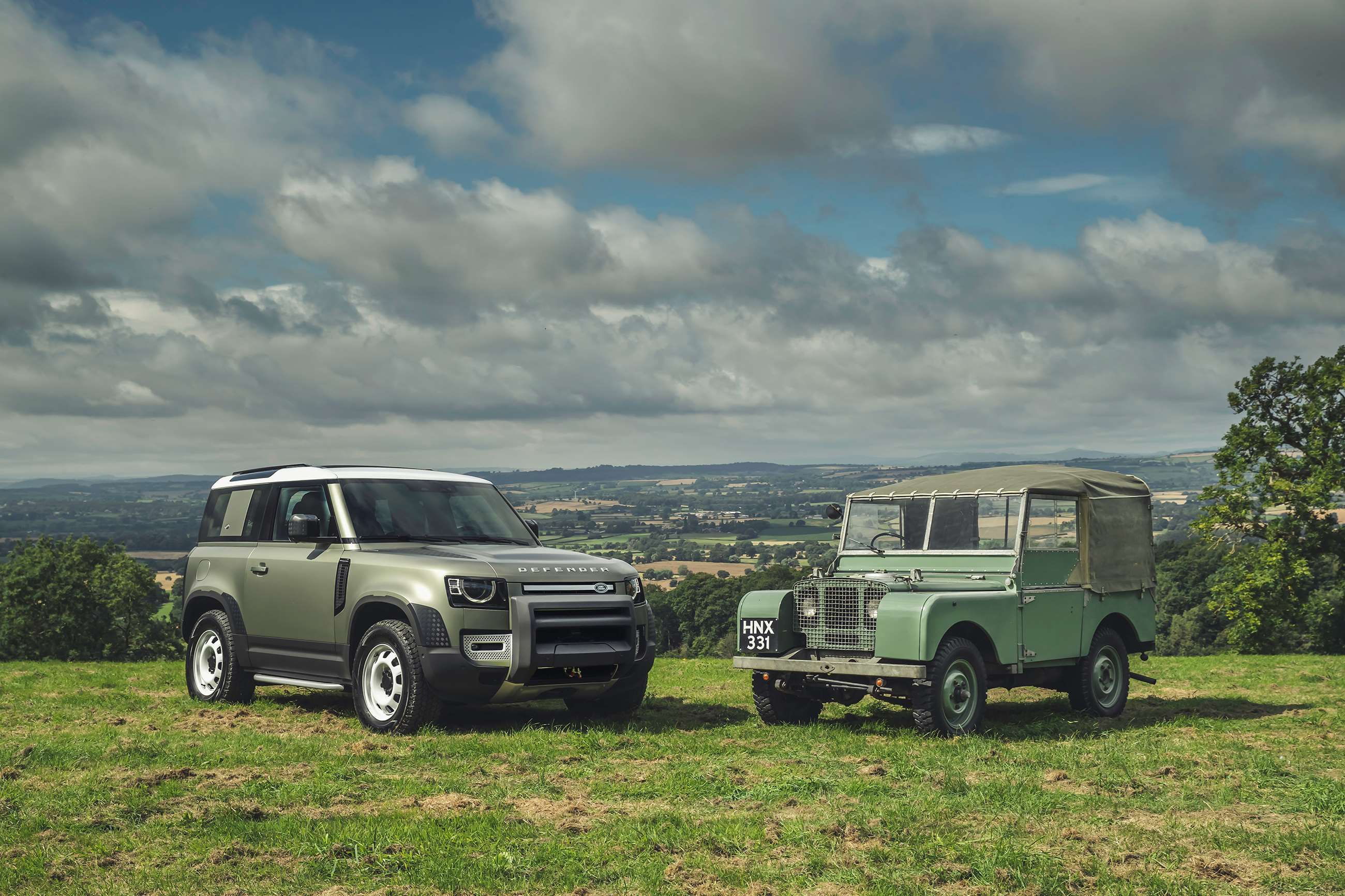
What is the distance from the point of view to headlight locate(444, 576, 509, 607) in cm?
1043

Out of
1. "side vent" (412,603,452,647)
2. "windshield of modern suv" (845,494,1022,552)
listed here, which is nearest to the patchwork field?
"windshield of modern suv" (845,494,1022,552)

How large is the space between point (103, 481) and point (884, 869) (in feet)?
566

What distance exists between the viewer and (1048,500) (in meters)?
12.4

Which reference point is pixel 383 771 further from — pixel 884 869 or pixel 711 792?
pixel 884 869

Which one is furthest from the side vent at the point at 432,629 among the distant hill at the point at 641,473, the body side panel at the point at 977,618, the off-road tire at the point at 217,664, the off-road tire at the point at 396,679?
the distant hill at the point at 641,473

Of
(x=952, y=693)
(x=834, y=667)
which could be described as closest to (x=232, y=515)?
(x=834, y=667)

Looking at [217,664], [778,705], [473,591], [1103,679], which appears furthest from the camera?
[217,664]

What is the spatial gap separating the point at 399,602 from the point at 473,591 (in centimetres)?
72

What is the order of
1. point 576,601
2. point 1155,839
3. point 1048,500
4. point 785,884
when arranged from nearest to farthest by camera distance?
point 785,884 < point 1155,839 < point 576,601 < point 1048,500

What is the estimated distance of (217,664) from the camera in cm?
1320

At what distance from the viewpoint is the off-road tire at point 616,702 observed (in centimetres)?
1143

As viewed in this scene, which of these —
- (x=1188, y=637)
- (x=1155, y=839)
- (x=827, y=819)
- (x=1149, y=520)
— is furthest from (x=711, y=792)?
(x=1188, y=637)

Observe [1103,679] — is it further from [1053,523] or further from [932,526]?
[932,526]

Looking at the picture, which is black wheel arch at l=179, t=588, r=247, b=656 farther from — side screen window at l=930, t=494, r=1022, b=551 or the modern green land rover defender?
side screen window at l=930, t=494, r=1022, b=551
